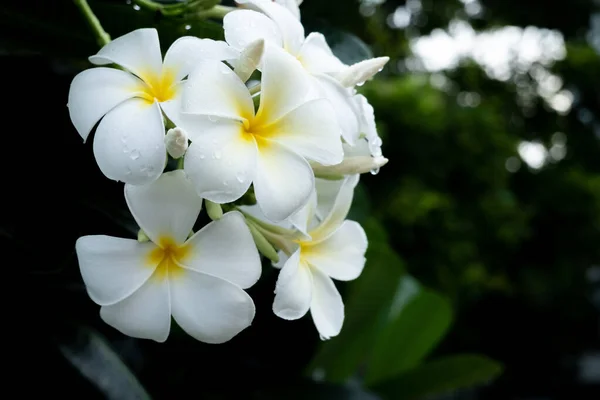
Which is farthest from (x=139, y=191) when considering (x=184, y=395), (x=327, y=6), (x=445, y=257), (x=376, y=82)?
(x=376, y=82)

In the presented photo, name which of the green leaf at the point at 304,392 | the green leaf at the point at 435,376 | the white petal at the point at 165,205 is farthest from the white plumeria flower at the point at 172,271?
the green leaf at the point at 435,376

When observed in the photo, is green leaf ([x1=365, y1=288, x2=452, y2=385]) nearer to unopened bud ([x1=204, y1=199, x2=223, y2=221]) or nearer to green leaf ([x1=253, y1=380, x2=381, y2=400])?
green leaf ([x1=253, y1=380, x2=381, y2=400])

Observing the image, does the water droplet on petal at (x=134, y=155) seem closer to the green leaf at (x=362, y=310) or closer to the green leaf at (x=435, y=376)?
the green leaf at (x=362, y=310)

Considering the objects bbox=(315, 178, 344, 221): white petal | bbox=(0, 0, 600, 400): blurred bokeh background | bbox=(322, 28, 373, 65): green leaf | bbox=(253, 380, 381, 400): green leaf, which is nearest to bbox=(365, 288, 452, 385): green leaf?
bbox=(0, 0, 600, 400): blurred bokeh background

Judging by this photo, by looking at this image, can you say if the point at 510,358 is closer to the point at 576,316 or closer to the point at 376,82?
the point at 576,316

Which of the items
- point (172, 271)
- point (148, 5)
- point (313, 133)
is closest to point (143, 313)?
point (172, 271)
